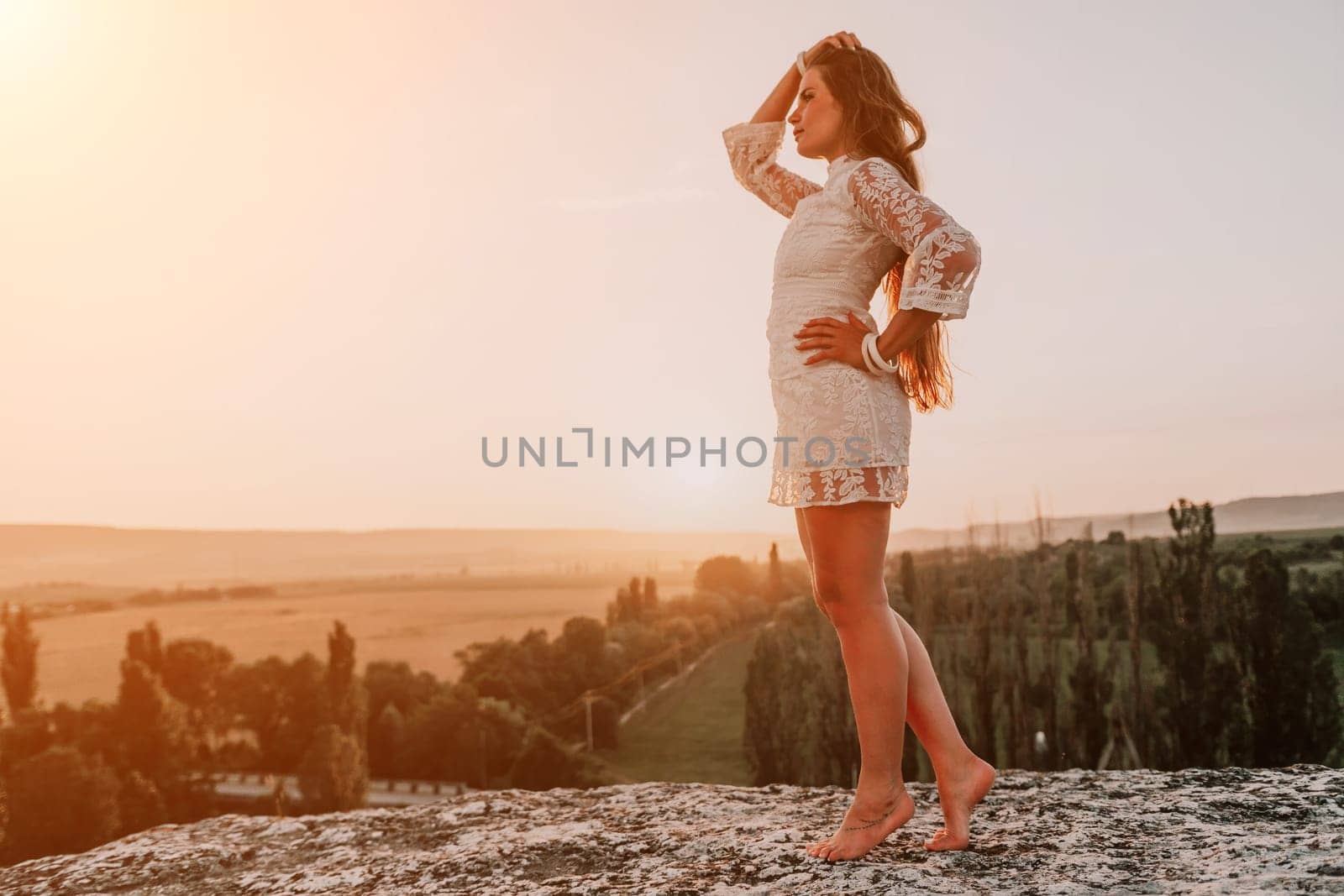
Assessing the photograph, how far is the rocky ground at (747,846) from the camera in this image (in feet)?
6.59

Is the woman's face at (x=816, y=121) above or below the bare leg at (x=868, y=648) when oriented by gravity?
above

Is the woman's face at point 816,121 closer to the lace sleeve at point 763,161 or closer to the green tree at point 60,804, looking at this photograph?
the lace sleeve at point 763,161

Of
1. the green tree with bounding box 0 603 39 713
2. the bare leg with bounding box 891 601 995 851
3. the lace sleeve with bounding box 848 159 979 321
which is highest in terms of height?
the lace sleeve with bounding box 848 159 979 321

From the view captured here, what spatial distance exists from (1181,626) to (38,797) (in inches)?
471

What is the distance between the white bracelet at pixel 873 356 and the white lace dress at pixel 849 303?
0.04 meters


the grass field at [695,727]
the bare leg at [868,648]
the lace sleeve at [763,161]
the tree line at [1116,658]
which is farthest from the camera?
the grass field at [695,727]

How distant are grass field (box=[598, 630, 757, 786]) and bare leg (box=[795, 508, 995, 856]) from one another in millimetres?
8298

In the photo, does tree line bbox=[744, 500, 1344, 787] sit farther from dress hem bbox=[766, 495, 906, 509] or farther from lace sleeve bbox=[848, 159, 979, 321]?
lace sleeve bbox=[848, 159, 979, 321]

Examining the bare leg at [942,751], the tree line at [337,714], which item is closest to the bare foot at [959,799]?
the bare leg at [942,751]

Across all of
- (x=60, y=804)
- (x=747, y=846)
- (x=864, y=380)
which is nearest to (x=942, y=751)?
(x=747, y=846)

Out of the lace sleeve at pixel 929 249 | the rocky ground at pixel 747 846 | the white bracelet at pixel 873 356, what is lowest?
the rocky ground at pixel 747 846

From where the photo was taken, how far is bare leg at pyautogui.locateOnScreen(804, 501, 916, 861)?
2262mm

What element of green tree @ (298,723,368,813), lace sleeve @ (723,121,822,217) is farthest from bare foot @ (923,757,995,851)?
green tree @ (298,723,368,813)

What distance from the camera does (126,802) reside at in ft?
37.9
